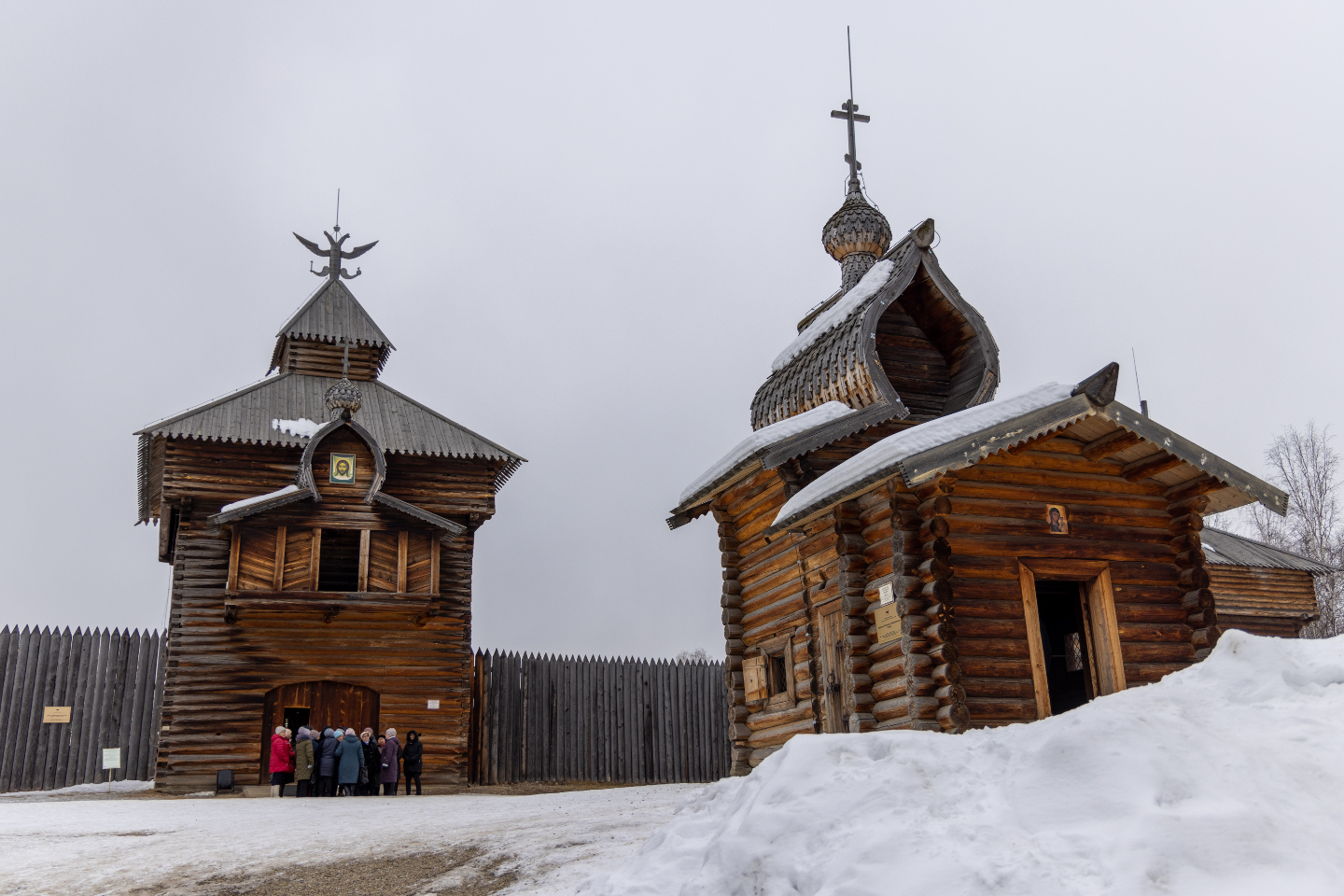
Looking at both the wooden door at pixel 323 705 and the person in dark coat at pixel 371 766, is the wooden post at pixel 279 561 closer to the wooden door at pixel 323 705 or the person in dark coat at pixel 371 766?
the wooden door at pixel 323 705

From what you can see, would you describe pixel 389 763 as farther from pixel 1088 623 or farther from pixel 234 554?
pixel 1088 623

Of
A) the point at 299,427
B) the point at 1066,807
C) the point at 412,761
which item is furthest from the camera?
the point at 299,427

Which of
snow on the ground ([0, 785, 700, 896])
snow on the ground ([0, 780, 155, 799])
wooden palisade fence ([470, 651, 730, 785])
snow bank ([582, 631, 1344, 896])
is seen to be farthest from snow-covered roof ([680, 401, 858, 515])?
snow on the ground ([0, 780, 155, 799])

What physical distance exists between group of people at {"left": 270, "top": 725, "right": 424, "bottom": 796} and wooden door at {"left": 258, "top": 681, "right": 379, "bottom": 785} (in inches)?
95.6

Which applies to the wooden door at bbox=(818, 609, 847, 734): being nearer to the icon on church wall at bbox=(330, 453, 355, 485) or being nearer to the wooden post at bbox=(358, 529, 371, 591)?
the wooden post at bbox=(358, 529, 371, 591)

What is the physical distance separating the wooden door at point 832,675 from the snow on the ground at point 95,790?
13907 millimetres

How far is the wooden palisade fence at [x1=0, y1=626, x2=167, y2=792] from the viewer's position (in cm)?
2011

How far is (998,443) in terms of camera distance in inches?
393

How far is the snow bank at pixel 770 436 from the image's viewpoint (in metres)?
12.7

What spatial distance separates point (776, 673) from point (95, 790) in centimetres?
1401

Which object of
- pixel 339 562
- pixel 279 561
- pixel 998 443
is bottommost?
pixel 998 443

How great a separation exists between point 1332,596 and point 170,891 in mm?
31704

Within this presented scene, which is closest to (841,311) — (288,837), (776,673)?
(776,673)

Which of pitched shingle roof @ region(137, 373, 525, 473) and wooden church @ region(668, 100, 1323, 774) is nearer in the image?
wooden church @ region(668, 100, 1323, 774)
